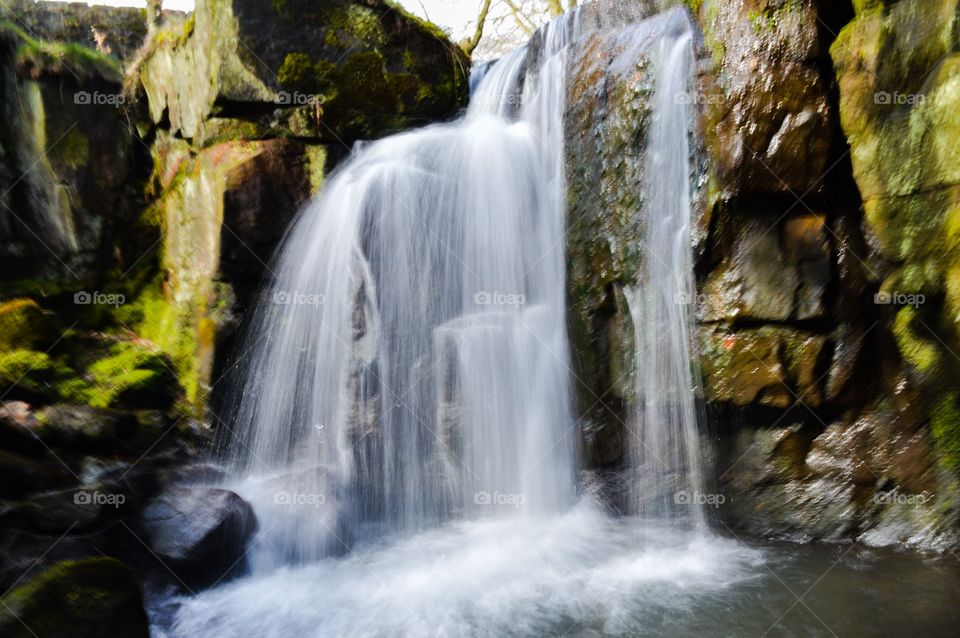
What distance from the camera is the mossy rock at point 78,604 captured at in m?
3.22

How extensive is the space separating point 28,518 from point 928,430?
6.72 m

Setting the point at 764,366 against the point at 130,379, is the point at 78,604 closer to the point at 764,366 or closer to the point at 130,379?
the point at 130,379

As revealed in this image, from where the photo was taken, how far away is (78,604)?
3.40 meters

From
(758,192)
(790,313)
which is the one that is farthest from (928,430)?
(758,192)

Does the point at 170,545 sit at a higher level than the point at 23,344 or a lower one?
lower

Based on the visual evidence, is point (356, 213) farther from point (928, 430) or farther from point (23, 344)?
point (928, 430)

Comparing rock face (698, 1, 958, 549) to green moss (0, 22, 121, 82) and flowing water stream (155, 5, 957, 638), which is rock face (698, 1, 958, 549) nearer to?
flowing water stream (155, 5, 957, 638)

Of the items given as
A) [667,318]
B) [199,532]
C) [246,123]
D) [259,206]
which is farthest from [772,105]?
[199,532]

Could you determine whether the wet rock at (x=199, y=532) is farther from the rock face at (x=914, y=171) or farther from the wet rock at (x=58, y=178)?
the rock face at (x=914, y=171)

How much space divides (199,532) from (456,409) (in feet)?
7.95

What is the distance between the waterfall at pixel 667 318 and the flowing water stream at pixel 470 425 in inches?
0.7

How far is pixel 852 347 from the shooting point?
4676 millimetres

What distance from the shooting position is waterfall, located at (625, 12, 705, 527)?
5.04 metres

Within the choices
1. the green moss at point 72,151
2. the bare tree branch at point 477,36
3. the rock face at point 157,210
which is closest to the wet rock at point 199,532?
the rock face at point 157,210
